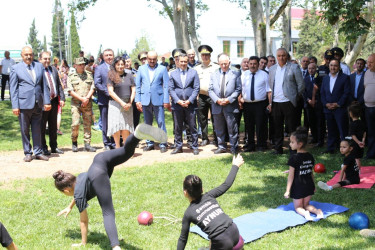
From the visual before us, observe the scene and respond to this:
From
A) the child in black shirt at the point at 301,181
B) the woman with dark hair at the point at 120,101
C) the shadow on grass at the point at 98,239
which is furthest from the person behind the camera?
the woman with dark hair at the point at 120,101

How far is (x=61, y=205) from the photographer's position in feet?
22.9

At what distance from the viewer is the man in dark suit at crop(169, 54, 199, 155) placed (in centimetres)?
1038

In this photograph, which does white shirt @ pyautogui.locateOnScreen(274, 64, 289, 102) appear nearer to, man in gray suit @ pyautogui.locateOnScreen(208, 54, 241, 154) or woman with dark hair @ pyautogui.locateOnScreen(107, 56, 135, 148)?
man in gray suit @ pyautogui.locateOnScreen(208, 54, 241, 154)

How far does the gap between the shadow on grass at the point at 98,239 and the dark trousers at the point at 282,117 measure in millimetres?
5485

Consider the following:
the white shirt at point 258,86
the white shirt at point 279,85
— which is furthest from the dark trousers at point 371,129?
the white shirt at point 258,86

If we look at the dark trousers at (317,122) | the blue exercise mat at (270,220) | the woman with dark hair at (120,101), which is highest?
the woman with dark hair at (120,101)

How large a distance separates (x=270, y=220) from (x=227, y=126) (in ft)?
15.0

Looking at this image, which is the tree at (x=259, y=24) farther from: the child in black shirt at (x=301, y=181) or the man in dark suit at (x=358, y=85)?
the child in black shirt at (x=301, y=181)

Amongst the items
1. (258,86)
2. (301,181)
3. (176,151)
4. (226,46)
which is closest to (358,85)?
(258,86)

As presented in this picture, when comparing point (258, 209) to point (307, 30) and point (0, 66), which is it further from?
point (307, 30)

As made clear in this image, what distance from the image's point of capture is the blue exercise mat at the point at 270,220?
5.55 metres

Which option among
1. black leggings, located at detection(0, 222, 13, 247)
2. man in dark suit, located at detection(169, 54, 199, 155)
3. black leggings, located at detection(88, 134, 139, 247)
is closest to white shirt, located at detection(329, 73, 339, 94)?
man in dark suit, located at detection(169, 54, 199, 155)

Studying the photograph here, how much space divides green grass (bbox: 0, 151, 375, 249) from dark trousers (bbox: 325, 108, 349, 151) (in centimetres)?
62

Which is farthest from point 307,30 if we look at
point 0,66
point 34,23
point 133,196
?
point 34,23
